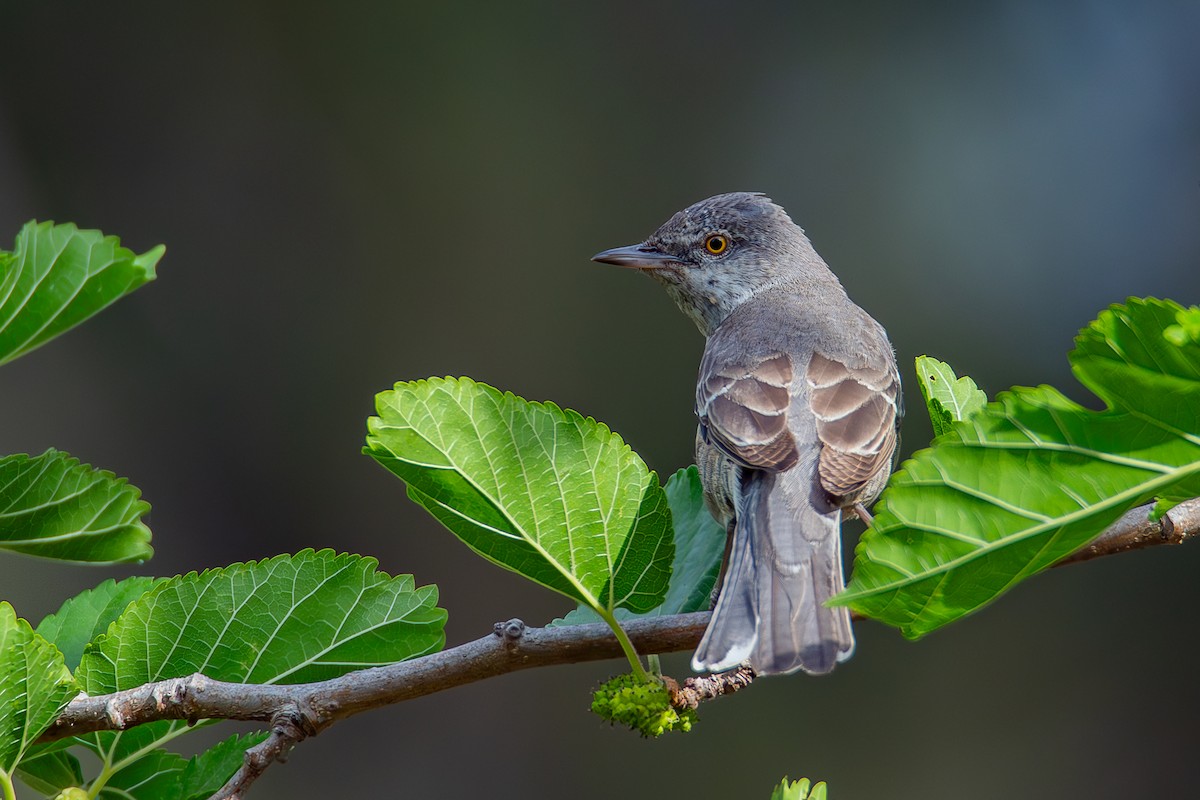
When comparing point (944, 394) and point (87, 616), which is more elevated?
point (944, 394)

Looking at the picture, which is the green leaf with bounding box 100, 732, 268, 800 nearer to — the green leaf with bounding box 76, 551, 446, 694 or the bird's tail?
the green leaf with bounding box 76, 551, 446, 694

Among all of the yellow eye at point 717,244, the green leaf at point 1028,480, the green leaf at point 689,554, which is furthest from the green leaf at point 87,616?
the yellow eye at point 717,244

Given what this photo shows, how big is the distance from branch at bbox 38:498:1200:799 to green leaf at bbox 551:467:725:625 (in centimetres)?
14

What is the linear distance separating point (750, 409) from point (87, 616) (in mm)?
1795

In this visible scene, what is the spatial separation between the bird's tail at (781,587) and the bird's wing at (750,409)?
7 centimetres

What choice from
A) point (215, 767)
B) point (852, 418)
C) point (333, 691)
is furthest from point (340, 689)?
point (852, 418)

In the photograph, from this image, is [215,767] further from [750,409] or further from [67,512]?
[750,409]

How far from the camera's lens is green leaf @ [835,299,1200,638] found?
55.2 inches

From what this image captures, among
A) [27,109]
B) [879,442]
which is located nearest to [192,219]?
[27,109]

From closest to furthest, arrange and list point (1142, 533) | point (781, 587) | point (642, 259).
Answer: point (1142, 533) < point (781, 587) < point (642, 259)

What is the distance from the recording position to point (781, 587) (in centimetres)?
248

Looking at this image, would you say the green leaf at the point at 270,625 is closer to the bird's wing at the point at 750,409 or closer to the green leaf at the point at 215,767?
the green leaf at the point at 215,767

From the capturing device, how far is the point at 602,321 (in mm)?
9117

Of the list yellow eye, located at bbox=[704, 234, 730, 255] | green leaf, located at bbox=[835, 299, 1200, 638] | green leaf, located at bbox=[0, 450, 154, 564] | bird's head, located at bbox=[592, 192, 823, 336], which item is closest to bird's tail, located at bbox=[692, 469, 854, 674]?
green leaf, located at bbox=[835, 299, 1200, 638]
